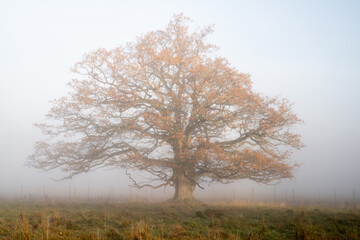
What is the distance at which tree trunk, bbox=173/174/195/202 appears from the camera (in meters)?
19.4

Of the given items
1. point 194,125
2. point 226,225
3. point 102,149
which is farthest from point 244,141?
point 226,225

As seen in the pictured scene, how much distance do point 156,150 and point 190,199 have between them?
3946mm

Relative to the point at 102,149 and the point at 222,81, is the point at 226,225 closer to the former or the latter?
the point at 222,81

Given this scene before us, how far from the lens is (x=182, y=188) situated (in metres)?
19.6

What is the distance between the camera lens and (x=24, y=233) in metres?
7.26

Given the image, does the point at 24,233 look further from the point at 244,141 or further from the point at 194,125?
the point at 244,141

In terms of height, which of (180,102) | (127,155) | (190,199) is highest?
(180,102)

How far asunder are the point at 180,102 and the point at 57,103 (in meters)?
7.97

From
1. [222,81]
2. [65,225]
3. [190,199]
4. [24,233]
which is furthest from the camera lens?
[190,199]

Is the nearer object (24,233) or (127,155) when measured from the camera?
(24,233)

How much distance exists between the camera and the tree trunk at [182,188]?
19361mm

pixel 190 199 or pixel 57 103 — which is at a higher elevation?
pixel 57 103

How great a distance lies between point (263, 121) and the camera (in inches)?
737

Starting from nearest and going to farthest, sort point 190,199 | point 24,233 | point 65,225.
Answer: point 24,233
point 65,225
point 190,199
